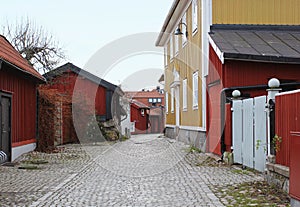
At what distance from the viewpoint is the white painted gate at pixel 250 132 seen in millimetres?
10625

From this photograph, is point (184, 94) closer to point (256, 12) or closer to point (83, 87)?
point (256, 12)

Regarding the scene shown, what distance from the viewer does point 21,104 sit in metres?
17.0

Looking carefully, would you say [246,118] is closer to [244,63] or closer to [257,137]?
[257,137]

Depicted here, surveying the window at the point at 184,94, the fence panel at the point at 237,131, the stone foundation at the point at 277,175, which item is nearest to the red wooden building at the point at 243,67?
the fence panel at the point at 237,131

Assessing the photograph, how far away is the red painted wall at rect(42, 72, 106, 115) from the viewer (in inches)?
1148

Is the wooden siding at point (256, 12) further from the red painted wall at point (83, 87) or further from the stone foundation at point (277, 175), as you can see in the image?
the red painted wall at point (83, 87)

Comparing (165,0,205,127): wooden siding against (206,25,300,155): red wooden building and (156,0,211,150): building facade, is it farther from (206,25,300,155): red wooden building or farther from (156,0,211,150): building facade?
(206,25,300,155): red wooden building

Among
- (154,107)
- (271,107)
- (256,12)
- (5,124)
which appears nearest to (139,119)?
(154,107)

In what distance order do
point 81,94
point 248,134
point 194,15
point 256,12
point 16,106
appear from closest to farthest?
point 248,134 → point 16,106 → point 256,12 → point 194,15 → point 81,94

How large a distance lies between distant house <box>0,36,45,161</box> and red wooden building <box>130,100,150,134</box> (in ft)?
115

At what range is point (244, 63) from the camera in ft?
46.9

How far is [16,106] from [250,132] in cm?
817

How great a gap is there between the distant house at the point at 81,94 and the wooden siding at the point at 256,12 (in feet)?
38.8

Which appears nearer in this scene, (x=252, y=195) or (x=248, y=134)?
(x=252, y=195)
